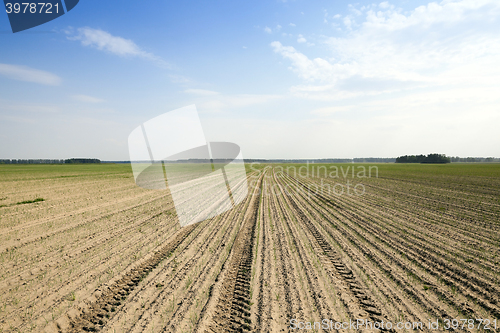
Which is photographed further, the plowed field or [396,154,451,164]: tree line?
[396,154,451,164]: tree line

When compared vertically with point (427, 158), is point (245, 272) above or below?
below

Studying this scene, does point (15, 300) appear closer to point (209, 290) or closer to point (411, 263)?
point (209, 290)

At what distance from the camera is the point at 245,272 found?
5.57 metres

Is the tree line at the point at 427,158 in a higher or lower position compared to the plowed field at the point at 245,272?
higher

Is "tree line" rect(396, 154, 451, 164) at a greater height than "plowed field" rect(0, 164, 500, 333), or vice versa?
"tree line" rect(396, 154, 451, 164)

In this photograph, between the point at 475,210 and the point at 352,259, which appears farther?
the point at 475,210

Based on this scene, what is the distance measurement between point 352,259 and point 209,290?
13.2 feet

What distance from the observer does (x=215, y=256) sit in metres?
6.45

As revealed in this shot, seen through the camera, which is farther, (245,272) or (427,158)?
(427,158)

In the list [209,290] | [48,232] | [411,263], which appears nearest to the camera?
[209,290]

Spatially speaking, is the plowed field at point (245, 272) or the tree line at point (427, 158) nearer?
the plowed field at point (245, 272)

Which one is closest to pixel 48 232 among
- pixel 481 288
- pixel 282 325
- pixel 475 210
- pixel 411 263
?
pixel 282 325

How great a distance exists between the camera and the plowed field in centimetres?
399

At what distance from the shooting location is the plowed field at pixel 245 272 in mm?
3990
